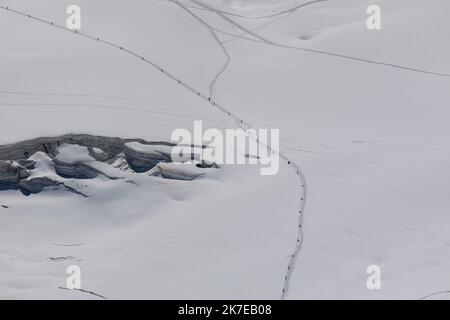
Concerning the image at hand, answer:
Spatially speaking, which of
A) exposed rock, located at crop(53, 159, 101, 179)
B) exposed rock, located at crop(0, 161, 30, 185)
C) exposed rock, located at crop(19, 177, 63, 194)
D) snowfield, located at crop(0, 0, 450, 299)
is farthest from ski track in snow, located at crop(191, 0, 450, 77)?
exposed rock, located at crop(0, 161, 30, 185)

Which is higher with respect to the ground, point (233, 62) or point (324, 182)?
point (233, 62)

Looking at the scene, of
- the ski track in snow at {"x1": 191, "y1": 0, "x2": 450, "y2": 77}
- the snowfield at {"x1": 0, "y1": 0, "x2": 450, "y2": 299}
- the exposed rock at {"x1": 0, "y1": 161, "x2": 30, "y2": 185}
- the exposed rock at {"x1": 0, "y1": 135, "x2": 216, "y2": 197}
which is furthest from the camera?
the ski track in snow at {"x1": 191, "y1": 0, "x2": 450, "y2": 77}

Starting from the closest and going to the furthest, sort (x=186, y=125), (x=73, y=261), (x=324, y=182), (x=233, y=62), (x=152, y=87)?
1. (x=73, y=261)
2. (x=324, y=182)
3. (x=186, y=125)
4. (x=152, y=87)
5. (x=233, y=62)

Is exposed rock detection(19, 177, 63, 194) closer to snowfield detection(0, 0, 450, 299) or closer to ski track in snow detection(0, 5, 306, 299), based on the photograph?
snowfield detection(0, 0, 450, 299)

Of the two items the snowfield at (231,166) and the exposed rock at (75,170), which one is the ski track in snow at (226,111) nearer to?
the snowfield at (231,166)

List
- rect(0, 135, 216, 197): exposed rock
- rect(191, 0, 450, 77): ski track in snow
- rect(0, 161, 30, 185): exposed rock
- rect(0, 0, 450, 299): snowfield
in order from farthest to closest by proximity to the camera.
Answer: rect(191, 0, 450, 77): ski track in snow, rect(0, 161, 30, 185): exposed rock, rect(0, 135, 216, 197): exposed rock, rect(0, 0, 450, 299): snowfield

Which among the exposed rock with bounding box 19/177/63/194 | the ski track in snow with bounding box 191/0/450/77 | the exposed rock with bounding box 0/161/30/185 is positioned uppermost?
the ski track in snow with bounding box 191/0/450/77

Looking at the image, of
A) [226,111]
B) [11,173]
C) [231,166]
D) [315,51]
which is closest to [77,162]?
[11,173]

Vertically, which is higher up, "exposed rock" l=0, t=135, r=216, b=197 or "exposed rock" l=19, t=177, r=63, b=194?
"exposed rock" l=0, t=135, r=216, b=197
